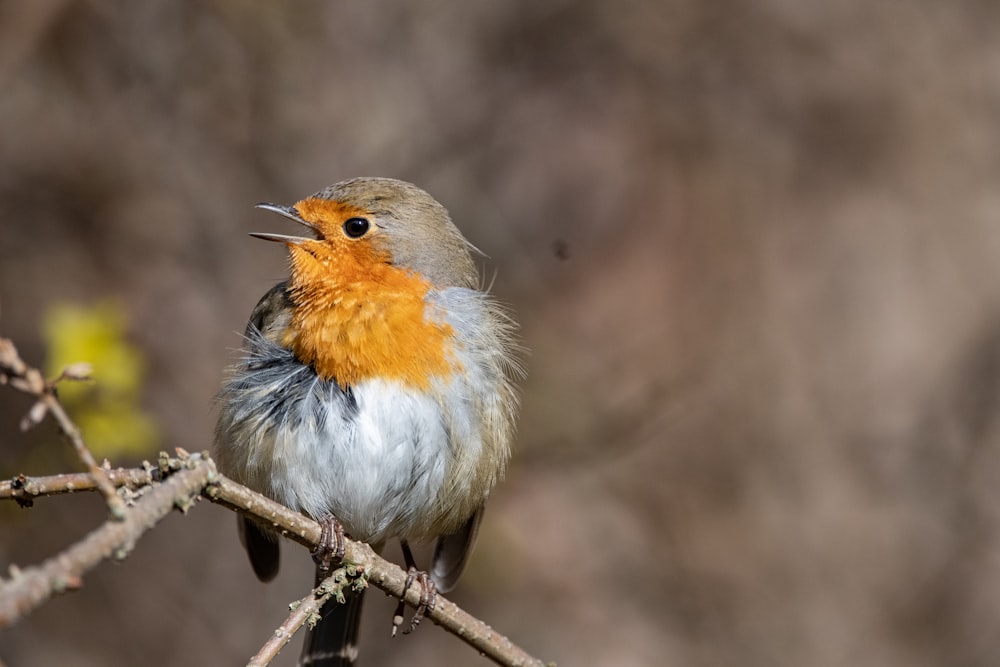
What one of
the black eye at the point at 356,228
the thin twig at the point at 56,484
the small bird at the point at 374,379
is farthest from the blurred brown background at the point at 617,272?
the thin twig at the point at 56,484

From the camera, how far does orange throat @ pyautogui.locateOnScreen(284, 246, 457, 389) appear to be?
3.37 metres

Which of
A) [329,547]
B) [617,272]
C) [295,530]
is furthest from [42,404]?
[617,272]

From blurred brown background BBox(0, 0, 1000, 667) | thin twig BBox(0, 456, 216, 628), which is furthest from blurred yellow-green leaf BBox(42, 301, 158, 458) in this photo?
blurred brown background BBox(0, 0, 1000, 667)

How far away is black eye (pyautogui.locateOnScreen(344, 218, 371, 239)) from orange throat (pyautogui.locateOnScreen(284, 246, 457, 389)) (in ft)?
0.36

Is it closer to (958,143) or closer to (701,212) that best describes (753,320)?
(701,212)

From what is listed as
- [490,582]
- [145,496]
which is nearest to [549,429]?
[490,582]

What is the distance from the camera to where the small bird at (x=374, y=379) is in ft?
11.0

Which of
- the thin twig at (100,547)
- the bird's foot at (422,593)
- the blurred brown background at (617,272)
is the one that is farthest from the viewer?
the blurred brown background at (617,272)

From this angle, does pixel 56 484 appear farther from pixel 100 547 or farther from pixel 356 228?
pixel 356 228

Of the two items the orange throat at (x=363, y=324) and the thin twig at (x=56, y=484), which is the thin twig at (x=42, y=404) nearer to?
the thin twig at (x=56, y=484)

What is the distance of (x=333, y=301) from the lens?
3518 millimetres

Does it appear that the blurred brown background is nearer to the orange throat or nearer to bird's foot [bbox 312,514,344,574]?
the orange throat

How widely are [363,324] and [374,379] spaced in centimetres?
18

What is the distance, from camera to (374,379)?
11.0 feet
